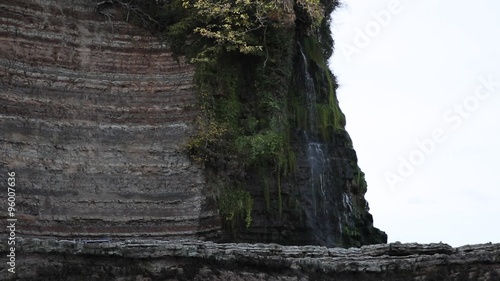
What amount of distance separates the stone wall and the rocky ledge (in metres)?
3.78

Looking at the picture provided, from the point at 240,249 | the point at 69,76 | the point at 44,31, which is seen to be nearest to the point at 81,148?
the point at 69,76

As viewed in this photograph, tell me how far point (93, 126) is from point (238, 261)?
21.3 feet

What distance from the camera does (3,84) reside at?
56.9ft

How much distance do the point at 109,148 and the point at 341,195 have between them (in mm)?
6779

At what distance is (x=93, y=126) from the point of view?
1811cm

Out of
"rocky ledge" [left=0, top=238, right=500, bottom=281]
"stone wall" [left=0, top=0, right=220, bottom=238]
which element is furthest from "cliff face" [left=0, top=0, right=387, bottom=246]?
"rocky ledge" [left=0, top=238, right=500, bottom=281]

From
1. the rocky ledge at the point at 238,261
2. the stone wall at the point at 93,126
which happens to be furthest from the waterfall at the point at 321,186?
the rocky ledge at the point at 238,261

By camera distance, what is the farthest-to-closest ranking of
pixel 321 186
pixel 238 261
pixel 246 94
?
pixel 321 186 → pixel 246 94 → pixel 238 261

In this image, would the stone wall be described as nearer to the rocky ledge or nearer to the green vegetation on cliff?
the green vegetation on cliff

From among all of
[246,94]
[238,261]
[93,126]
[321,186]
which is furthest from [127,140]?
[238,261]

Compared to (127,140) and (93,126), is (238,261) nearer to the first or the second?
(127,140)

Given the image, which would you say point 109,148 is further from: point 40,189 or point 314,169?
point 314,169

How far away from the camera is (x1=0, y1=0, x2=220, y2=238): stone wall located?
16.9 m

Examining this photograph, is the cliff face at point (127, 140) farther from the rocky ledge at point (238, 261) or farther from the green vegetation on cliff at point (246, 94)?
the rocky ledge at point (238, 261)
